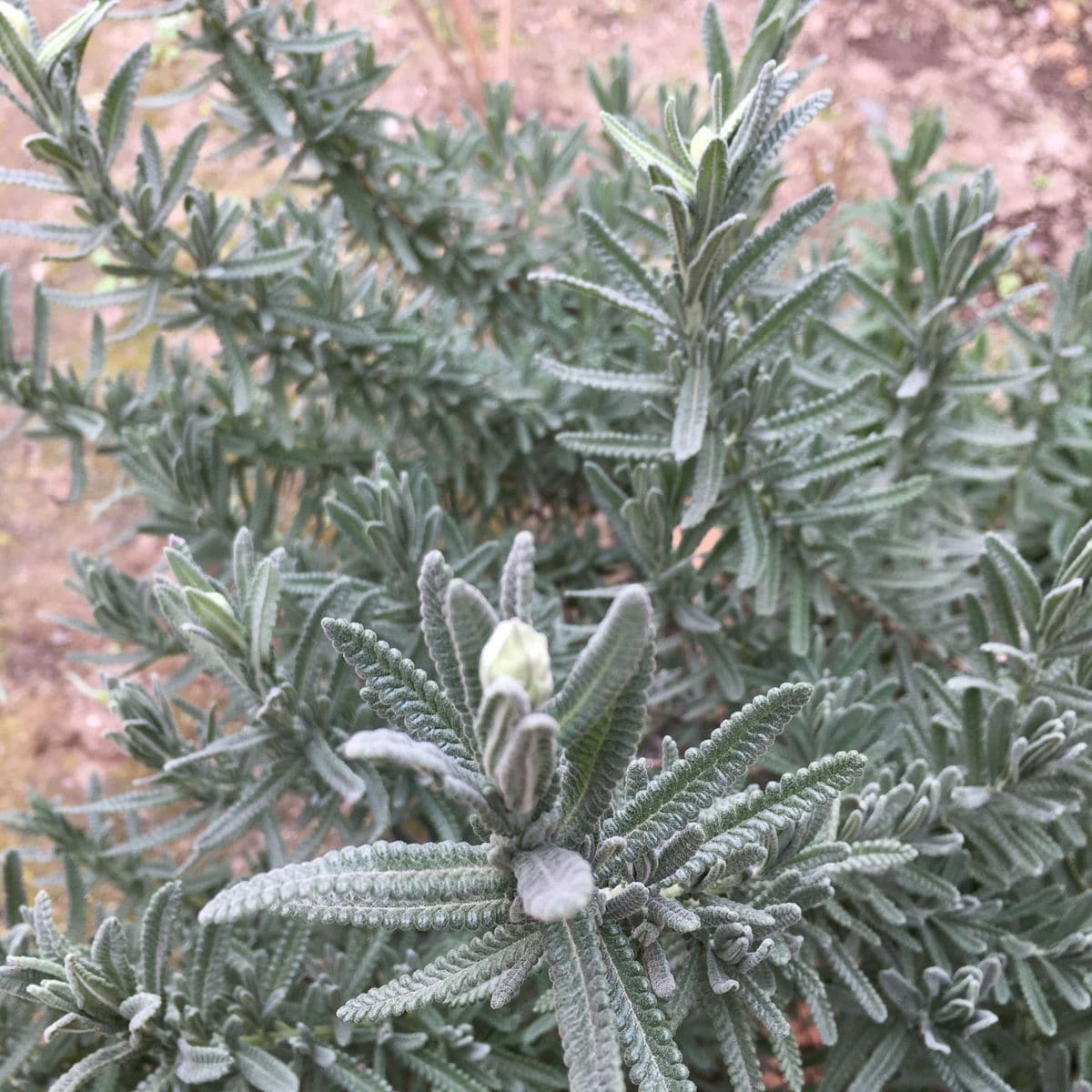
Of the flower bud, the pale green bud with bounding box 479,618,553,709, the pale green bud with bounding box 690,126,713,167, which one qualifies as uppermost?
the flower bud

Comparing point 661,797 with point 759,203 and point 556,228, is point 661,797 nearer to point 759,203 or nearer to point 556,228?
point 759,203

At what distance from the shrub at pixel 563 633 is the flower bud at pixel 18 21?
0.01 meters

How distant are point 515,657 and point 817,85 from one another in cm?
→ 458

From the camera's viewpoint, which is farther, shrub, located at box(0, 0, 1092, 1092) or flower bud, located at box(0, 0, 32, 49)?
flower bud, located at box(0, 0, 32, 49)

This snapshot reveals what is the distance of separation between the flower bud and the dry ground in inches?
94.6

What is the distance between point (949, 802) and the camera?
130cm

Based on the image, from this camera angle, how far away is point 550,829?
0.72 meters

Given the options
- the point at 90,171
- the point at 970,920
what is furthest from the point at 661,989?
the point at 90,171

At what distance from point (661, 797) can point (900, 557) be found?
1251mm

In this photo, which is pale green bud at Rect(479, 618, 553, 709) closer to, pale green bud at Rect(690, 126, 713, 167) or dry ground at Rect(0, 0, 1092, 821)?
pale green bud at Rect(690, 126, 713, 167)

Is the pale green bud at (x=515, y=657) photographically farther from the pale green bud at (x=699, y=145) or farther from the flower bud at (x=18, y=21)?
the flower bud at (x=18, y=21)

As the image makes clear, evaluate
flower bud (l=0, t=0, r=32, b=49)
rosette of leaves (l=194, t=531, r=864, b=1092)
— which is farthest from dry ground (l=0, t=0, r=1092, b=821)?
rosette of leaves (l=194, t=531, r=864, b=1092)

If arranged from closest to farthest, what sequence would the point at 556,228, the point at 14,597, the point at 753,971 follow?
the point at 753,971 → the point at 556,228 → the point at 14,597

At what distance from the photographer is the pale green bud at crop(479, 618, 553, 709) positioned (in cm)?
60
